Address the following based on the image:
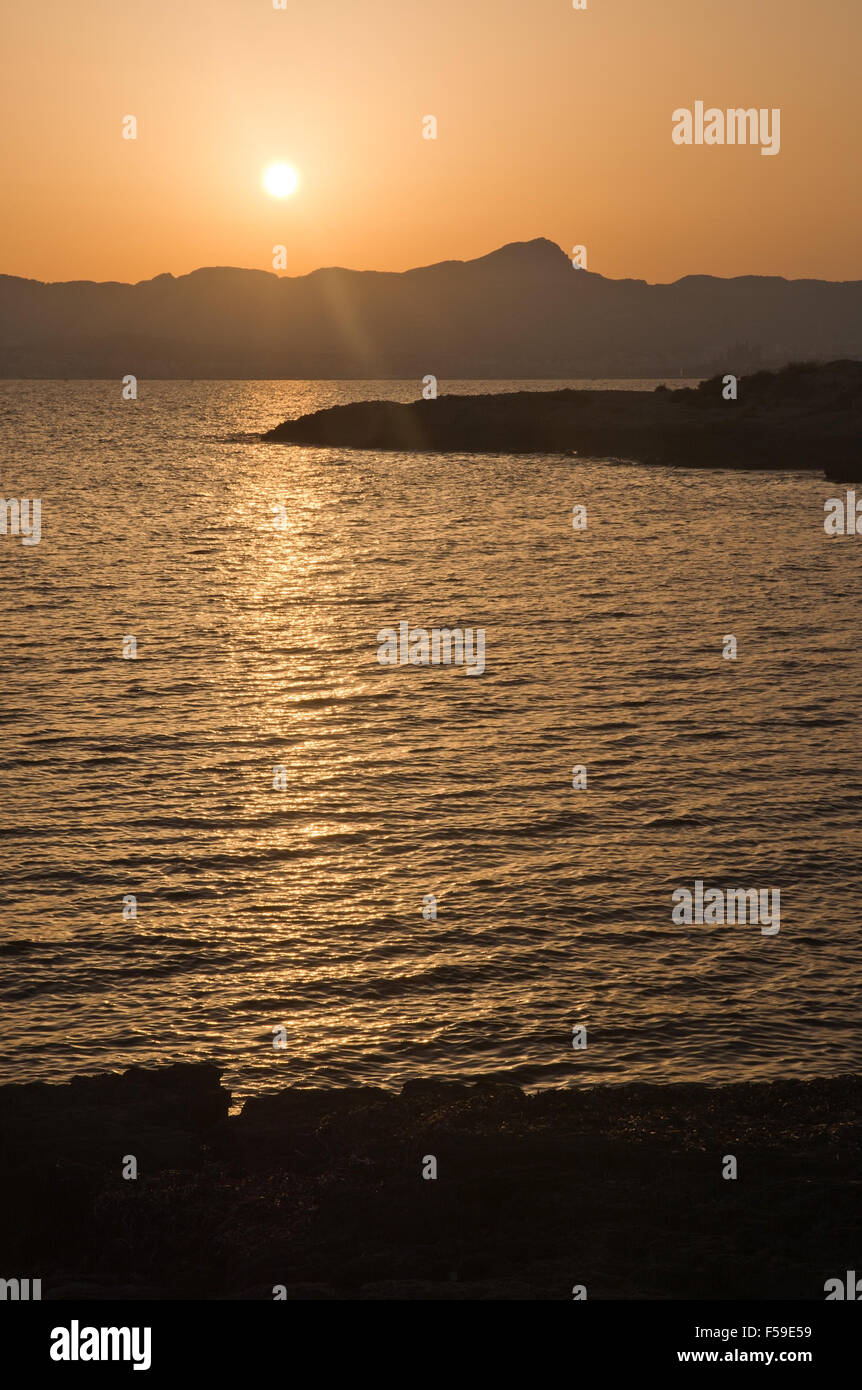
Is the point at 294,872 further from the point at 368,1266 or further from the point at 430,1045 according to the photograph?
the point at 368,1266

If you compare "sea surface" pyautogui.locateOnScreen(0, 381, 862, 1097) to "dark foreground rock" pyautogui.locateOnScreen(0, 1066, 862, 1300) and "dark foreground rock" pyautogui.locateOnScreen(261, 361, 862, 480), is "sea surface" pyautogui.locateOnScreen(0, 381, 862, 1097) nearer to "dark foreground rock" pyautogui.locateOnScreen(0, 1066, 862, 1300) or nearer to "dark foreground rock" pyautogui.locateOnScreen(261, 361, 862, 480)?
"dark foreground rock" pyautogui.locateOnScreen(0, 1066, 862, 1300)

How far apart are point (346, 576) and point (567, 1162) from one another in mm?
56921

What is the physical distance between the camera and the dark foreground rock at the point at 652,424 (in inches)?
5305

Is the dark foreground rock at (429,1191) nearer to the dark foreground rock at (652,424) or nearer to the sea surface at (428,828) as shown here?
the sea surface at (428,828)

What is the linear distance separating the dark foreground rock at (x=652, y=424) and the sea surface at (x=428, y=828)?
73.4m

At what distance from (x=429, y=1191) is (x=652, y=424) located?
14558cm

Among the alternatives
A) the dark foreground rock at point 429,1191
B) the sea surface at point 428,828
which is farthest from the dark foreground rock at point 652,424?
the dark foreground rock at point 429,1191

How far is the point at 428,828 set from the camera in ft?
92.2

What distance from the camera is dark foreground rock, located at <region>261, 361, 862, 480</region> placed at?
5305 inches

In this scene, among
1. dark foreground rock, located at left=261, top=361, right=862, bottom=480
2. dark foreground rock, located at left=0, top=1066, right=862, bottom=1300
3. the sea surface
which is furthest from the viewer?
dark foreground rock, located at left=261, top=361, right=862, bottom=480

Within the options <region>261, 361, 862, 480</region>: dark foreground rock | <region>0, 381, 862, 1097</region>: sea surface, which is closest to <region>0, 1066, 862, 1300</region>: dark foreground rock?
<region>0, 381, 862, 1097</region>: sea surface

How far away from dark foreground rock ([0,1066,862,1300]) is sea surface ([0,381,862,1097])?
1883 mm

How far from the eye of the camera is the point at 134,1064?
17.9m
